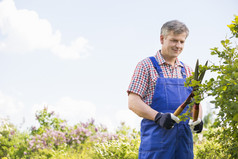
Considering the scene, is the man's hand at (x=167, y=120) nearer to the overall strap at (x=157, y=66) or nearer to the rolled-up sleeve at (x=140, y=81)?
the rolled-up sleeve at (x=140, y=81)

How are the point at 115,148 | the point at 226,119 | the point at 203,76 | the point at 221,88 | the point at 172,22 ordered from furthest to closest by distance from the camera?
the point at 115,148
the point at 172,22
the point at 203,76
the point at 226,119
the point at 221,88

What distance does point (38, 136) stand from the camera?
20.2 ft

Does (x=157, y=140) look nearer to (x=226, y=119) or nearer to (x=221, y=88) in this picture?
(x=226, y=119)

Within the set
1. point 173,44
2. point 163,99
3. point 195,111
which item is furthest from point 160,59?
point 195,111

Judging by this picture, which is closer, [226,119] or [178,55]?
[226,119]

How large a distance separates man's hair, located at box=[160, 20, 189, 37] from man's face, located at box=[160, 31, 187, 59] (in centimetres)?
3

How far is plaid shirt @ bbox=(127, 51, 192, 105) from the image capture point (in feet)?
9.73

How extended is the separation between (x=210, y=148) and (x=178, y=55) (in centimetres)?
200

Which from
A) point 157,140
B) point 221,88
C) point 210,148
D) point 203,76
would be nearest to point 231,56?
point 203,76

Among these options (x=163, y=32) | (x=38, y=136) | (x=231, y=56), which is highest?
(x=163, y=32)

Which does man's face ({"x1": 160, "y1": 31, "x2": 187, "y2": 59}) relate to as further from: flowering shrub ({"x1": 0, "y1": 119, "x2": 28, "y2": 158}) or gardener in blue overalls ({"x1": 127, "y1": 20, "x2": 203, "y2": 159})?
flowering shrub ({"x1": 0, "y1": 119, "x2": 28, "y2": 158})

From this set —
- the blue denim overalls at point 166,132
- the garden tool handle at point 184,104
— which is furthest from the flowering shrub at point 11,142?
the garden tool handle at point 184,104

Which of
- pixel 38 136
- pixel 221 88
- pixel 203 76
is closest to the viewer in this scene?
pixel 221 88

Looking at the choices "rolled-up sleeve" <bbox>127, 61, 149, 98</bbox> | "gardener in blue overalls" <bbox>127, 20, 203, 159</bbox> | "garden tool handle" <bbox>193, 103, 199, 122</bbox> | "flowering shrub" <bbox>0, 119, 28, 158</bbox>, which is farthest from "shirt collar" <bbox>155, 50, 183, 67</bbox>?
"flowering shrub" <bbox>0, 119, 28, 158</bbox>
